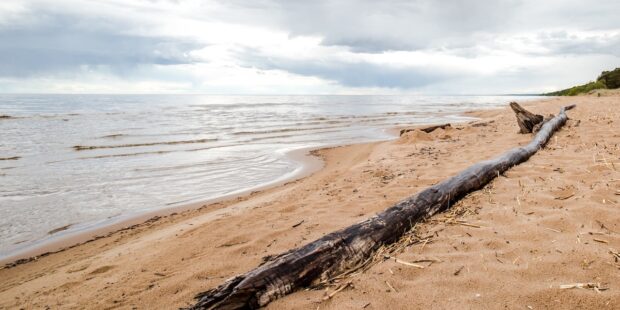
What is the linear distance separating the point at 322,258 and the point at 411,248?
0.88 meters

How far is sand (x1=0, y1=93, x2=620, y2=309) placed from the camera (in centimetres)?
248

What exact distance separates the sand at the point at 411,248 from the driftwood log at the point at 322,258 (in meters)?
0.13

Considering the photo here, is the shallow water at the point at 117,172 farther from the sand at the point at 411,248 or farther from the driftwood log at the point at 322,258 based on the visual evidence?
the driftwood log at the point at 322,258

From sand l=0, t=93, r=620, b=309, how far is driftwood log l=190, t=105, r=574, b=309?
0.13m

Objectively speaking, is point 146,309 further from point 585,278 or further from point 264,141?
point 264,141

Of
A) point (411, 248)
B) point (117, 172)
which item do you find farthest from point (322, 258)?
point (117, 172)

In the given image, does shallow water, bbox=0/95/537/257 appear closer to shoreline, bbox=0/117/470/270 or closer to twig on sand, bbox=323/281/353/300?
shoreline, bbox=0/117/470/270

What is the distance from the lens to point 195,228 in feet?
17.9

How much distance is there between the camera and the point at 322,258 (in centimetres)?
278

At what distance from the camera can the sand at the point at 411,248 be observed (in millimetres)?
2477

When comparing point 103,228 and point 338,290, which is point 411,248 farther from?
point 103,228

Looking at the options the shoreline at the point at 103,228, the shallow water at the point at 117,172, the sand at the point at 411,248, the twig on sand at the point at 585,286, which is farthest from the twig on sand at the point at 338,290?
the shallow water at the point at 117,172

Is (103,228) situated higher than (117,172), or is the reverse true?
(117,172)

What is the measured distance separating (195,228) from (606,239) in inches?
188
